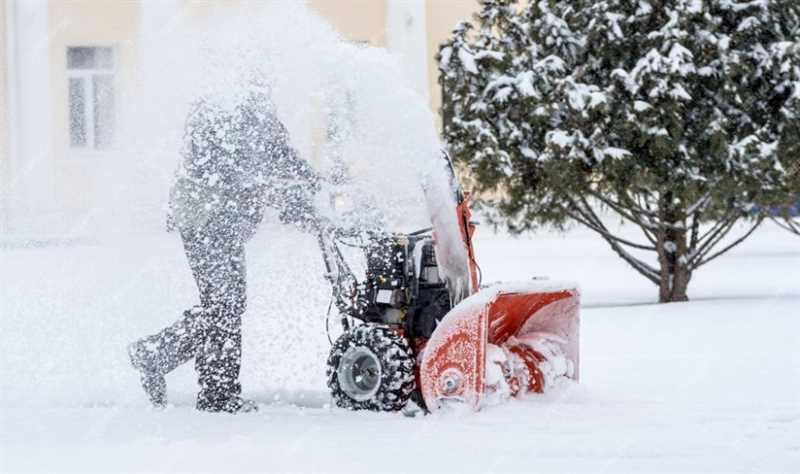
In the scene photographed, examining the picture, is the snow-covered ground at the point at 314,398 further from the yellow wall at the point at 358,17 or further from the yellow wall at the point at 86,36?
the yellow wall at the point at 358,17

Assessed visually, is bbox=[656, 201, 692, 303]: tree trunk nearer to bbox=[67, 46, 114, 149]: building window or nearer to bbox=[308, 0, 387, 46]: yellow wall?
bbox=[67, 46, 114, 149]: building window

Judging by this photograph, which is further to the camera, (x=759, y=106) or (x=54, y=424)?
(x=759, y=106)

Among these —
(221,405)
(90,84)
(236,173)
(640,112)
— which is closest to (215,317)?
(221,405)

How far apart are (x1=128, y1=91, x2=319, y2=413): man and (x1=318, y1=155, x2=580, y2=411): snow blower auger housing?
32 cm

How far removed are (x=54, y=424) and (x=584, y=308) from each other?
7.06 meters

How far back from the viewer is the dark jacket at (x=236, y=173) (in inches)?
252

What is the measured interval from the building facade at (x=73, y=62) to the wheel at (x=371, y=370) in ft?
52.7

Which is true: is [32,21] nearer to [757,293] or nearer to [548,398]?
[757,293]

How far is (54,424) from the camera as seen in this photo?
20.4 ft

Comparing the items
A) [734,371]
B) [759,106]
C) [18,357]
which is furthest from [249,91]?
[759,106]

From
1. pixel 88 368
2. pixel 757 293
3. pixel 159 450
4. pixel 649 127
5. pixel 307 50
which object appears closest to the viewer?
pixel 159 450

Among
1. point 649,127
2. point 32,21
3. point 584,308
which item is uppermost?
point 32,21

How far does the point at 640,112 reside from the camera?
11727 mm

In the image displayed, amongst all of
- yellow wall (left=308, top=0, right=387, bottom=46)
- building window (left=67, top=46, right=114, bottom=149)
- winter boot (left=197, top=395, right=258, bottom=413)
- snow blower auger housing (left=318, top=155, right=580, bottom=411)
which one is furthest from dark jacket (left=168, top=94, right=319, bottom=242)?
yellow wall (left=308, top=0, right=387, bottom=46)
